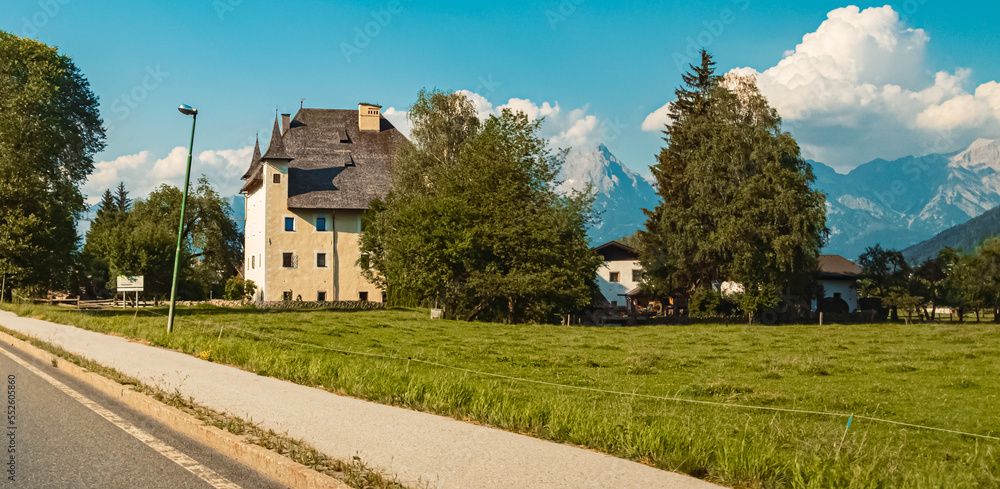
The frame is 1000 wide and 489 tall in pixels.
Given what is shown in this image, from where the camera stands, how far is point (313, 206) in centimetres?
6406

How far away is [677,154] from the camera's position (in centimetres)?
5988

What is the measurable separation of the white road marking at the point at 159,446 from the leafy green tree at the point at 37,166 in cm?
3689

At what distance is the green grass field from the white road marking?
10.3 feet

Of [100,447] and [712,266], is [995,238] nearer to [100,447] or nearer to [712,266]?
[712,266]

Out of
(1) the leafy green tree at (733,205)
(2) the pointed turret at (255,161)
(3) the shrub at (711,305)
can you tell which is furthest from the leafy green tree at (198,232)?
(3) the shrub at (711,305)

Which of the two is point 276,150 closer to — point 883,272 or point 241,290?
point 241,290

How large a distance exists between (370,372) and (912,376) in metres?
12.7

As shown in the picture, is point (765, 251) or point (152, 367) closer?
point (152, 367)

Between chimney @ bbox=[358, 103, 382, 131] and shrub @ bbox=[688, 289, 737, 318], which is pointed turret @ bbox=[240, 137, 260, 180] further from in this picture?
shrub @ bbox=[688, 289, 737, 318]

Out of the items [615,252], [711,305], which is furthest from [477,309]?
[615,252]

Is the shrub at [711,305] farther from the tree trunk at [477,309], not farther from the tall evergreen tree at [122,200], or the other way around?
the tall evergreen tree at [122,200]

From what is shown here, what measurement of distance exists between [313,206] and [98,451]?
190 feet

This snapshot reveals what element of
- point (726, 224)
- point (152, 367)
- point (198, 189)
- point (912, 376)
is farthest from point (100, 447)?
point (198, 189)

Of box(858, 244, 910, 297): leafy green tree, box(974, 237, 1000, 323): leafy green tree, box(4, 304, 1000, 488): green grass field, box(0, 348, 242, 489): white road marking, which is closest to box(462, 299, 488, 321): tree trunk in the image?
box(4, 304, 1000, 488): green grass field
